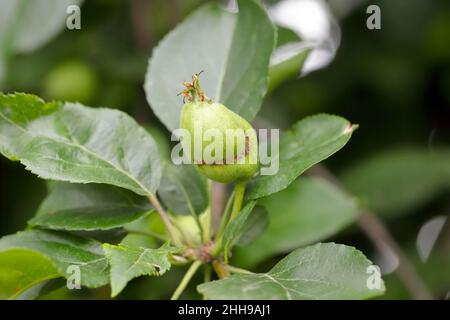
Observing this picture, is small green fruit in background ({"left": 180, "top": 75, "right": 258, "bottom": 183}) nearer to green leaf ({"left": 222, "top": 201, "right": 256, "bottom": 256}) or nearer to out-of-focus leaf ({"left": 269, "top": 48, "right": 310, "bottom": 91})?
green leaf ({"left": 222, "top": 201, "right": 256, "bottom": 256})

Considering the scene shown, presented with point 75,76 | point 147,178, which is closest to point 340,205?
point 147,178

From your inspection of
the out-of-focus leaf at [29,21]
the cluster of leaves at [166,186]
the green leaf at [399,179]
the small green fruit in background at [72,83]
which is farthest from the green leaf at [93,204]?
the green leaf at [399,179]

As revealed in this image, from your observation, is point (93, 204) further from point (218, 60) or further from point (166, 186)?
point (218, 60)

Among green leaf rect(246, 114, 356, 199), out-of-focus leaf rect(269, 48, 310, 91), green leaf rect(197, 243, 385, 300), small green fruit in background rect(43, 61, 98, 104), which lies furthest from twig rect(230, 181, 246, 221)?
small green fruit in background rect(43, 61, 98, 104)

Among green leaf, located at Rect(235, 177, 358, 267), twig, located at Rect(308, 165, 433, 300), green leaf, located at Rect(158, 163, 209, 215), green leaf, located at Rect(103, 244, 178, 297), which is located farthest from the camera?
twig, located at Rect(308, 165, 433, 300)

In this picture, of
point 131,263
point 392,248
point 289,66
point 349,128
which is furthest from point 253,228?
point 392,248

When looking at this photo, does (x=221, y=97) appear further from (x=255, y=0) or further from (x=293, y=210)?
(x=293, y=210)
